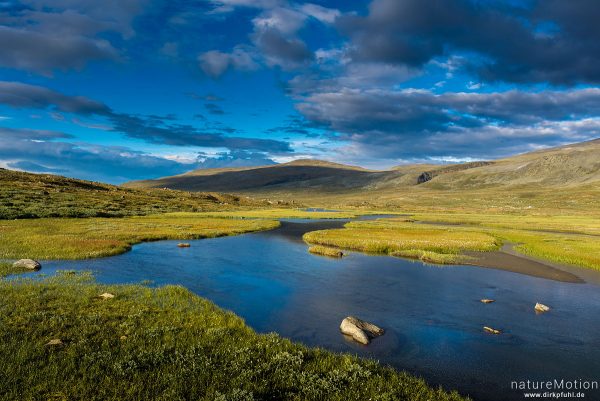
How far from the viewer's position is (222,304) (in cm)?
2500

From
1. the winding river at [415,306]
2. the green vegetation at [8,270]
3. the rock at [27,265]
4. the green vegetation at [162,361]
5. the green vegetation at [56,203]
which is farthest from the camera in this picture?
the green vegetation at [56,203]

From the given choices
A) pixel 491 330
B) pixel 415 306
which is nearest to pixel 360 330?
pixel 415 306

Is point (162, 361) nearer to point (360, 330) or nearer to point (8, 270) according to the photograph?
point (360, 330)

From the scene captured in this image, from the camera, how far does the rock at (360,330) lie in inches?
753

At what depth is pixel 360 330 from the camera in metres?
19.5

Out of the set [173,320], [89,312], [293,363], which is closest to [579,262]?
[293,363]

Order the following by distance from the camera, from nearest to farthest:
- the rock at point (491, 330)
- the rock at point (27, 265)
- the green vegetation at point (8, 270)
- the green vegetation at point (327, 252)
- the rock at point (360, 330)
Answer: the rock at point (360, 330) → the rock at point (491, 330) → the green vegetation at point (8, 270) → the rock at point (27, 265) → the green vegetation at point (327, 252)

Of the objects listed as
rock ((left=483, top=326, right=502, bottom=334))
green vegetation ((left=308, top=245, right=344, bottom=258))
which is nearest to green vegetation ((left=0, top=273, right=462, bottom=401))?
rock ((left=483, top=326, right=502, bottom=334))

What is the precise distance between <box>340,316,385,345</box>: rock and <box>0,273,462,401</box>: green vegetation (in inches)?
116

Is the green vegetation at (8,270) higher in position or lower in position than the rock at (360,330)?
higher

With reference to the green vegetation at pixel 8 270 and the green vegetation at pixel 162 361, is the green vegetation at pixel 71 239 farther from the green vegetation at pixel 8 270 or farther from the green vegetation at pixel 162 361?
the green vegetation at pixel 162 361

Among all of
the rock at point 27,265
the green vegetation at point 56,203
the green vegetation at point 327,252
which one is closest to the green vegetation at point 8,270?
the rock at point 27,265

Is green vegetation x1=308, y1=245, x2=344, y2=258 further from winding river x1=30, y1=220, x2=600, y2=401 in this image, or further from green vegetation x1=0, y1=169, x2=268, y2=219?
green vegetation x1=0, y1=169, x2=268, y2=219

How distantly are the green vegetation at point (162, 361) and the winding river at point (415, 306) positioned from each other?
2.79 meters
